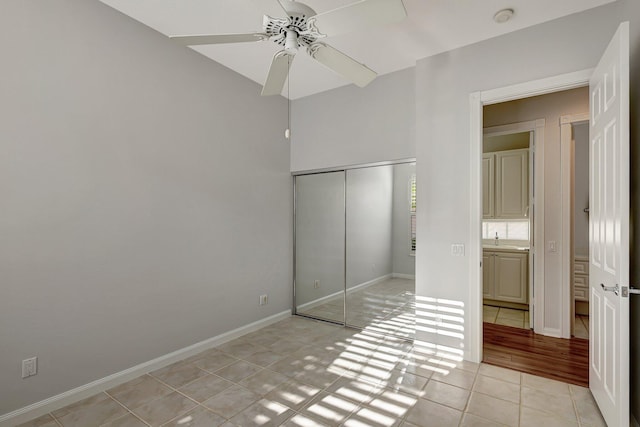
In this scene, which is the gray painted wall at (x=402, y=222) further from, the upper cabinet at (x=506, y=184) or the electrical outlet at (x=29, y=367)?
the electrical outlet at (x=29, y=367)

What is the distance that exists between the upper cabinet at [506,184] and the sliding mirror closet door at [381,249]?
212 centimetres

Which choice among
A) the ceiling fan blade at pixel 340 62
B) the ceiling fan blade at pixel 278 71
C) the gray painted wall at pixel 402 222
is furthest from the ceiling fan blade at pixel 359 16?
the gray painted wall at pixel 402 222

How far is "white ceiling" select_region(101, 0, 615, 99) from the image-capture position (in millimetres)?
2424

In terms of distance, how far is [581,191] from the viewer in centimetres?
443

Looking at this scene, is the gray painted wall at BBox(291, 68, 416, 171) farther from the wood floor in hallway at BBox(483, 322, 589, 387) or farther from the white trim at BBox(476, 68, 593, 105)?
the wood floor in hallway at BBox(483, 322, 589, 387)

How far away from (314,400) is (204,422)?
77 centimetres

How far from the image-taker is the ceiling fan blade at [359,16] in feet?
4.95

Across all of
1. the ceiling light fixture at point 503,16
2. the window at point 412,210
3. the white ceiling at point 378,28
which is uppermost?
the white ceiling at point 378,28

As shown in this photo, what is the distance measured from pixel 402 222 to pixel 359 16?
2469 mm

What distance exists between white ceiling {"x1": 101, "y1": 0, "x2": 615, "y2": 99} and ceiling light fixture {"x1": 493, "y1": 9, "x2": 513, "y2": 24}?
0.04 meters

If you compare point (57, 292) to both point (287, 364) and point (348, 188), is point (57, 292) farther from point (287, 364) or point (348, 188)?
point (348, 188)

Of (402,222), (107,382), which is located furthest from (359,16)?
(107,382)

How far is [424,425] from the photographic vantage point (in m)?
2.04

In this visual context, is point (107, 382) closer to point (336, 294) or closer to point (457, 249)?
point (336, 294)
